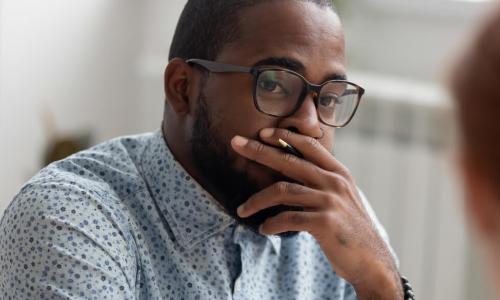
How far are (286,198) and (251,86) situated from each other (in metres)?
0.21

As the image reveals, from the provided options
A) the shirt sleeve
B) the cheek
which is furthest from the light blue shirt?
the cheek

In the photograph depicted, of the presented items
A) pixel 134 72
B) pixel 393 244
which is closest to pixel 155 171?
pixel 393 244

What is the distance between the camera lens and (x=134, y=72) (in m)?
3.49

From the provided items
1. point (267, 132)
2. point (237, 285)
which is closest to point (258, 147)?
point (267, 132)

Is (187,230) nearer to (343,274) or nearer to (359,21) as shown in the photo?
(343,274)

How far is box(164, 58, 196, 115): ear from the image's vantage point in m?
1.67

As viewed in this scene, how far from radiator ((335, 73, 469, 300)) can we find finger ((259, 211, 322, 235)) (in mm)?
1404

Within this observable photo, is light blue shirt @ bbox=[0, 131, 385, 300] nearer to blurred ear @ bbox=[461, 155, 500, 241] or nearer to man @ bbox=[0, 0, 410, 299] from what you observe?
man @ bbox=[0, 0, 410, 299]

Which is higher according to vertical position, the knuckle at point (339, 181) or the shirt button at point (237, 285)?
the knuckle at point (339, 181)

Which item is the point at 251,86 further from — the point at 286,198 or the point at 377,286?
the point at 377,286

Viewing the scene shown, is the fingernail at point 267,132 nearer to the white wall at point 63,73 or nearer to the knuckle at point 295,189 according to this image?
the knuckle at point 295,189

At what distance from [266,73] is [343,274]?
0.37m

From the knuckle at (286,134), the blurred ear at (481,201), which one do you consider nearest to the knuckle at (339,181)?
the knuckle at (286,134)

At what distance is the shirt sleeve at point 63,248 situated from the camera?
1.37m
